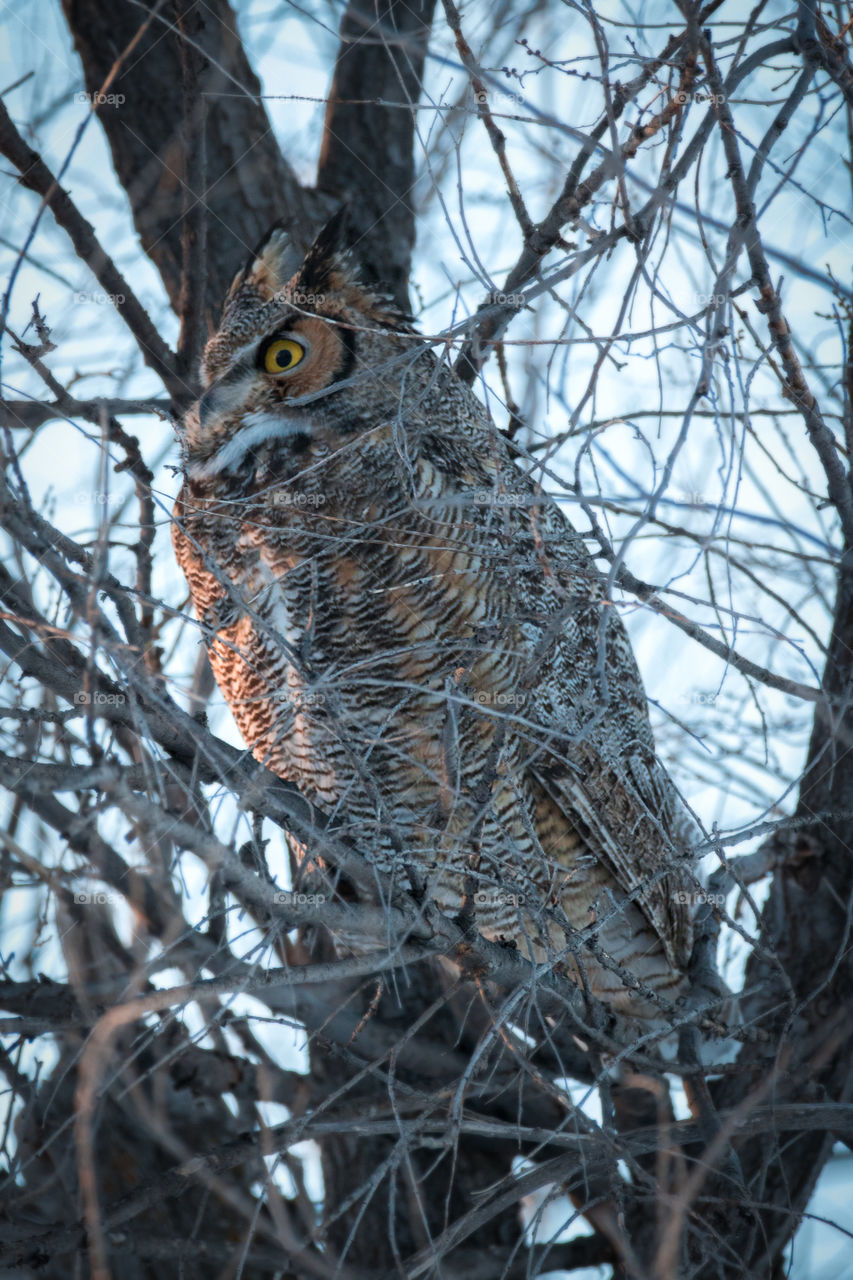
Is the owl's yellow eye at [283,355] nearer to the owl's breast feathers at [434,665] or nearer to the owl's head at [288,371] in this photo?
the owl's head at [288,371]

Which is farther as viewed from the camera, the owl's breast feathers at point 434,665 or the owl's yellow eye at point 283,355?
the owl's yellow eye at point 283,355

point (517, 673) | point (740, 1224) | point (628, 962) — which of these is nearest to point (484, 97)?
point (517, 673)

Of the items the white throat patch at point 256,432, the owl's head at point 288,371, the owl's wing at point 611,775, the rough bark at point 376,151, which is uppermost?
the rough bark at point 376,151

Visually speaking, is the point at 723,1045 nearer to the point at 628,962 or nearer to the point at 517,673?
the point at 628,962

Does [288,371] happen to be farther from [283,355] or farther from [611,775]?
[611,775]

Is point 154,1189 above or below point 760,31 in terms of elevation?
below

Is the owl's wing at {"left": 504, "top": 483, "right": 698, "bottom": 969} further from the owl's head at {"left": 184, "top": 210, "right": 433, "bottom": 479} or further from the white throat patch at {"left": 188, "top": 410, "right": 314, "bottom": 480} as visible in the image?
the white throat patch at {"left": 188, "top": 410, "right": 314, "bottom": 480}

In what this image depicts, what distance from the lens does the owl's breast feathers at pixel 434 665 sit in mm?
2201

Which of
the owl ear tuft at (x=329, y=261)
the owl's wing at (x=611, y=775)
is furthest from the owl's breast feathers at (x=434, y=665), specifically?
the owl ear tuft at (x=329, y=261)

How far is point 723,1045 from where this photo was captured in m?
2.67

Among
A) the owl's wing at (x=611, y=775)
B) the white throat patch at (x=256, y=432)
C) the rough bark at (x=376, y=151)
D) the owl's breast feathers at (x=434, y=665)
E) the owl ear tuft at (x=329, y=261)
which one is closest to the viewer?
the owl's breast feathers at (x=434, y=665)

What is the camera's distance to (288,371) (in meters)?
2.49

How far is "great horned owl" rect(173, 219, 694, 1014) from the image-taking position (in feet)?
7.30

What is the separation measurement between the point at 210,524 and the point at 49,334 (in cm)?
72
